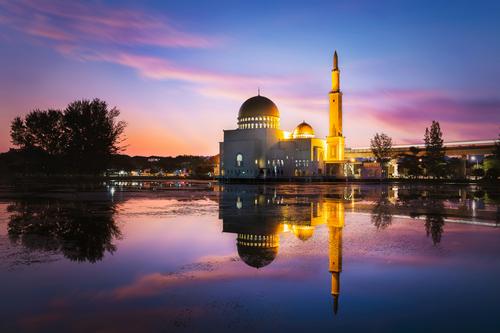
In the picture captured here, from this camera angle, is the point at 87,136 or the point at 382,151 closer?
the point at 87,136

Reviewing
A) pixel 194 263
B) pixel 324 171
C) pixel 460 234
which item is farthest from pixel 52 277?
pixel 324 171

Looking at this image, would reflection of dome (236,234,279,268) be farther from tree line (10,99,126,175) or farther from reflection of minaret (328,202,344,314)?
tree line (10,99,126,175)

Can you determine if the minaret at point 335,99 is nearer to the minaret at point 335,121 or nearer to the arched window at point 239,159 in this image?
the minaret at point 335,121

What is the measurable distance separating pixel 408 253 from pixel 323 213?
9.21 metres

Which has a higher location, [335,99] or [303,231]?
[335,99]

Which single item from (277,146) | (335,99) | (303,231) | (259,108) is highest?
(335,99)

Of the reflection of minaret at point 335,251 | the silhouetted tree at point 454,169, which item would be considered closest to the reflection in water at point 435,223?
the reflection of minaret at point 335,251

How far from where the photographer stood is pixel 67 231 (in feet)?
45.6

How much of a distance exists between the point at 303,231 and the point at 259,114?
7845cm

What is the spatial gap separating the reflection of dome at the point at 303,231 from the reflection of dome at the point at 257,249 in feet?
2.66

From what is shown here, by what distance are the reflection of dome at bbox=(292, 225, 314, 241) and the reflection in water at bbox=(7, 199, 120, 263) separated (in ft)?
18.6

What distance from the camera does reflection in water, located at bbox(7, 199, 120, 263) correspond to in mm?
10992

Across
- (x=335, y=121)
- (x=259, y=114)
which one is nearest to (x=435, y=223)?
(x=259, y=114)

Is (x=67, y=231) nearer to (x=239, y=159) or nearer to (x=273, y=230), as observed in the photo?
(x=273, y=230)
